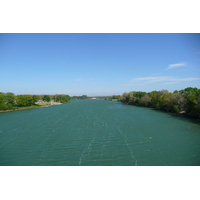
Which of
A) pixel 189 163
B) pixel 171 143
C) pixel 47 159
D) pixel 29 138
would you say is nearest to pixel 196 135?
pixel 171 143

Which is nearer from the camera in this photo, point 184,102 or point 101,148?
point 101,148

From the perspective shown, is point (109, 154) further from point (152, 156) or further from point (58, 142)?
point (58, 142)

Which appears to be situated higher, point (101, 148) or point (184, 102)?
point (184, 102)

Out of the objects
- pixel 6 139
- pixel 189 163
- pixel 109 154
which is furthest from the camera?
pixel 6 139

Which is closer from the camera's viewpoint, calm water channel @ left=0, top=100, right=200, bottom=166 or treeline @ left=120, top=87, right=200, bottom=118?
calm water channel @ left=0, top=100, right=200, bottom=166

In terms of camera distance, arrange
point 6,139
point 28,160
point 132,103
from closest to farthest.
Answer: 1. point 28,160
2. point 6,139
3. point 132,103

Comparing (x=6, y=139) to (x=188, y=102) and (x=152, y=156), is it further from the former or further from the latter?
(x=188, y=102)

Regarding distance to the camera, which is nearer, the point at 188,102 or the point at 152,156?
the point at 152,156

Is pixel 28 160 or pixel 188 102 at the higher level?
pixel 188 102

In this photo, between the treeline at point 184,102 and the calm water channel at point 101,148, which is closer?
the calm water channel at point 101,148

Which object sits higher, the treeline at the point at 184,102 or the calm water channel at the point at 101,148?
the treeline at the point at 184,102

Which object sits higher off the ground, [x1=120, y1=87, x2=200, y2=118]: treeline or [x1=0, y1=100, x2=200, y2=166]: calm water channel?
[x1=120, y1=87, x2=200, y2=118]: treeline
